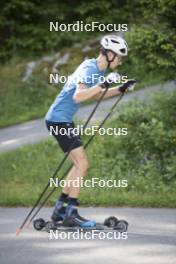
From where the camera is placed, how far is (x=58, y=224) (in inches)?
292

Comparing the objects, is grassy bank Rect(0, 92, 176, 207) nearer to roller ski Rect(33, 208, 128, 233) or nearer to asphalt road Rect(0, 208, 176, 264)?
asphalt road Rect(0, 208, 176, 264)

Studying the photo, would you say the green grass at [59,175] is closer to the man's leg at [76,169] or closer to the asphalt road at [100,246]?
the asphalt road at [100,246]

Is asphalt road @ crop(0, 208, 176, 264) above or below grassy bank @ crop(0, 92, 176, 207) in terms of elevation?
below

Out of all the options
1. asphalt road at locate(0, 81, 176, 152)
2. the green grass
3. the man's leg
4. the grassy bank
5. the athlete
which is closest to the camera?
the athlete

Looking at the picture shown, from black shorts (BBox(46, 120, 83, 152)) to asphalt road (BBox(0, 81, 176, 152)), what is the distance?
202 inches

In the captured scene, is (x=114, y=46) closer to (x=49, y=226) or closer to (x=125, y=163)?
(x=49, y=226)

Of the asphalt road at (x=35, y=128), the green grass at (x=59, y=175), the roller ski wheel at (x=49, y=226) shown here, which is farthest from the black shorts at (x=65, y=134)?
the asphalt road at (x=35, y=128)

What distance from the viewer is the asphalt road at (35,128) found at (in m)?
13.0

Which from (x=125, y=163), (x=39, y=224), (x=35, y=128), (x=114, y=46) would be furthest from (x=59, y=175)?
(x=35, y=128)

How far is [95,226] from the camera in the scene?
7301 mm

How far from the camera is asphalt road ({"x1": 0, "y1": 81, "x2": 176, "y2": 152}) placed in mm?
13000

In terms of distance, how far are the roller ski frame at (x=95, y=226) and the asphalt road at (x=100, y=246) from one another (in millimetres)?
72

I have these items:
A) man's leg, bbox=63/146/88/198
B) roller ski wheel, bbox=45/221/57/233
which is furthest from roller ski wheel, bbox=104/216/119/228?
roller ski wheel, bbox=45/221/57/233

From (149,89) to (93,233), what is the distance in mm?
7853
